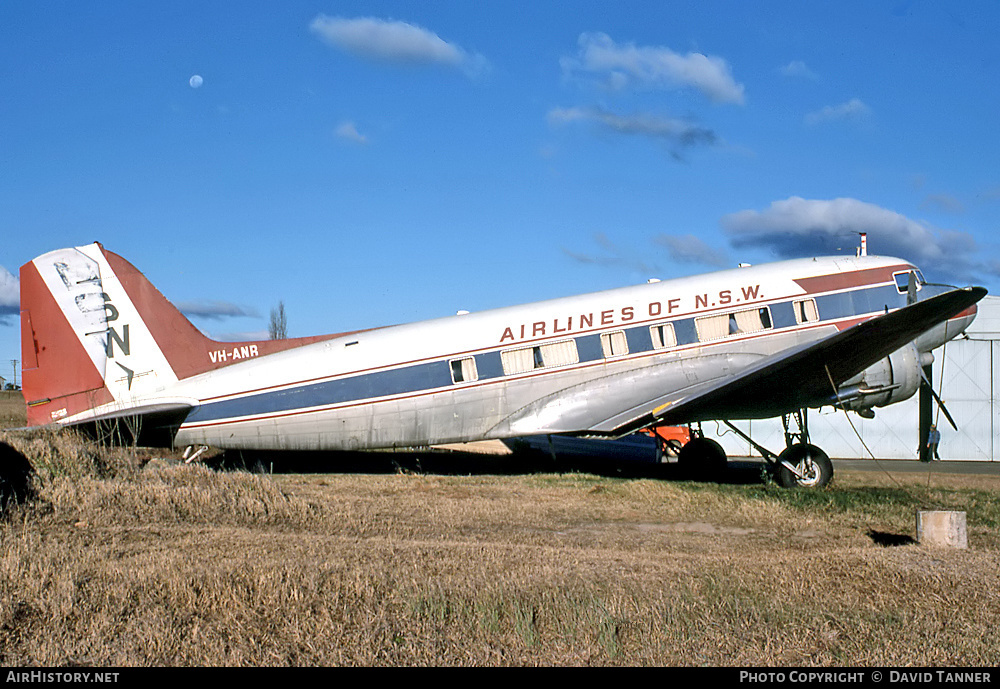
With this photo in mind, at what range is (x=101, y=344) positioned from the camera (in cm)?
1304

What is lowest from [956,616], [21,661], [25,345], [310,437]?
[956,616]

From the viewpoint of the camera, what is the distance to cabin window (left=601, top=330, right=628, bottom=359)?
13.8 metres

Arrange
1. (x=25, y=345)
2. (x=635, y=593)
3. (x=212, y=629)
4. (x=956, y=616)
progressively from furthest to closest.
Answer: (x=25, y=345), (x=635, y=593), (x=956, y=616), (x=212, y=629)

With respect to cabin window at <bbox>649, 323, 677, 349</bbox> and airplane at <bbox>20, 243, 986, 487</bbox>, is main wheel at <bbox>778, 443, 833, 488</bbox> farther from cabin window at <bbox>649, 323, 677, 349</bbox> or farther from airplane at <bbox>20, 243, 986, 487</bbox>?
cabin window at <bbox>649, 323, 677, 349</bbox>

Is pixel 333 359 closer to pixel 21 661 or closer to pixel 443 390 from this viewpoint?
pixel 443 390

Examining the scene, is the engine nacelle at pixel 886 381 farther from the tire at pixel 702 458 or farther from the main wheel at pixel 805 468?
the tire at pixel 702 458

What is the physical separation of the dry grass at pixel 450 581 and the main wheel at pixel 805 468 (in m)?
2.55

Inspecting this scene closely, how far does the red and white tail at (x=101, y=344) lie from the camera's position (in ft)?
41.7

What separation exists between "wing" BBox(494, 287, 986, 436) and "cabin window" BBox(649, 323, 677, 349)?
39cm
